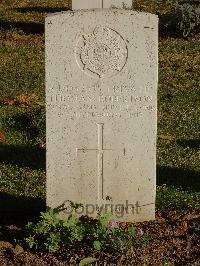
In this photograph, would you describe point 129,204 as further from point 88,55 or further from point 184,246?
point 88,55

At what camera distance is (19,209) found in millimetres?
6188

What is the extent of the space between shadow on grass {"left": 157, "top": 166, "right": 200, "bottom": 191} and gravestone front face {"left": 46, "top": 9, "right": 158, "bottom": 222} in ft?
3.77

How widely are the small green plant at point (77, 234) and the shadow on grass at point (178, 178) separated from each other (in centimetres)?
154

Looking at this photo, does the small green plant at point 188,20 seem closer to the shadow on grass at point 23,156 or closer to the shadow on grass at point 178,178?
the shadow on grass at point 23,156

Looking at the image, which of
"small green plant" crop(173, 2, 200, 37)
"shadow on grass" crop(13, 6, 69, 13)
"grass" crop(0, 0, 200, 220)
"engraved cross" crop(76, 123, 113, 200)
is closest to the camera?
"engraved cross" crop(76, 123, 113, 200)

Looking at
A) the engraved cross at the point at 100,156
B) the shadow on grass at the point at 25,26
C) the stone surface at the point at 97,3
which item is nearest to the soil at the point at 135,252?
the engraved cross at the point at 100,156

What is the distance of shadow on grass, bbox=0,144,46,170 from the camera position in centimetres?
751

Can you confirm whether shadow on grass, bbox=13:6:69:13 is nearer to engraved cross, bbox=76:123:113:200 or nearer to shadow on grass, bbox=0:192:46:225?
shadow on grass, bbox=0:192:46:225

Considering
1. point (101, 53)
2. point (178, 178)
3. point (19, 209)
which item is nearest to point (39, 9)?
Answer: point (178, 178)

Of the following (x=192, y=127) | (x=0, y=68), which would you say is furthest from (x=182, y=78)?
(x=0, y=68)

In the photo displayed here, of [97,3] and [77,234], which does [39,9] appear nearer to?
[97,3]

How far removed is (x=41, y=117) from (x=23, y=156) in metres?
1.05

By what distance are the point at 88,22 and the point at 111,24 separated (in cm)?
19

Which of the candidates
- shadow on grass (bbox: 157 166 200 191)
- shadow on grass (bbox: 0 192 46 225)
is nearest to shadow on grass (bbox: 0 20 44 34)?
shadow on grass (bbox: 157 166 200 191)
